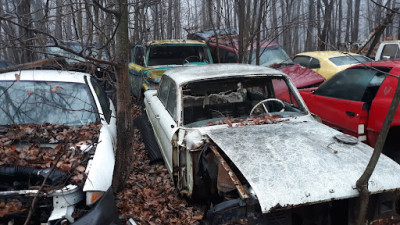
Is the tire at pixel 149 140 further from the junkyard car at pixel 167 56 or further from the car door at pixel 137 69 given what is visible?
the car door at pixel 137 69

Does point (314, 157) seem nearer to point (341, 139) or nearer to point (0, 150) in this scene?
point (341, 139)

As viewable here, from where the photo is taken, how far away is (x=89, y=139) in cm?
358

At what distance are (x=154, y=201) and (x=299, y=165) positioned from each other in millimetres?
2125

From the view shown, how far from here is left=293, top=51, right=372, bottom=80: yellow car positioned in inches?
359

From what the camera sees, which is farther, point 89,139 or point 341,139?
point 89,139

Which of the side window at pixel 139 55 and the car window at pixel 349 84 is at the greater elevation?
the side window at pixel 139 55

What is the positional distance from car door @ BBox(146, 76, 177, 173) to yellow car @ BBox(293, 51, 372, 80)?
5.94 metres

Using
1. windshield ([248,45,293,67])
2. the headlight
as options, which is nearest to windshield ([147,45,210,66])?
windshield ([248,45,293,67])

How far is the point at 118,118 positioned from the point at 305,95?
3609 mm

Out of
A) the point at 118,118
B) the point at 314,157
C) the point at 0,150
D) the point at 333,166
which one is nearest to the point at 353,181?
the point at 333,166

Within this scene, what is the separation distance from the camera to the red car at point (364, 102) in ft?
13.2

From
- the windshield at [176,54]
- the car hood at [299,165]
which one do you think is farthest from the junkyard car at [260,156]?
the windshield at [176,54]

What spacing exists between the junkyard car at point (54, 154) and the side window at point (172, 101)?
3.03 feet

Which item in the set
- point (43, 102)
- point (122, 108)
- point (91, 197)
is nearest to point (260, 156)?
point (91, 197)
